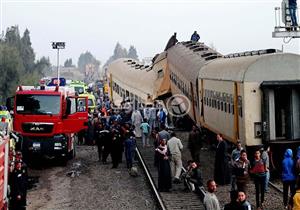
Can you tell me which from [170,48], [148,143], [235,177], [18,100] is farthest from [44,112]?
[170,48]

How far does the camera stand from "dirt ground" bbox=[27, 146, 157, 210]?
12.8 m

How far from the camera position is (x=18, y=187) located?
1090cm

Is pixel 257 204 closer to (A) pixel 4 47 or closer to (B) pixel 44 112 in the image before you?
(B) pixel 44 112

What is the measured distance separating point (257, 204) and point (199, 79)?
947 centimetres

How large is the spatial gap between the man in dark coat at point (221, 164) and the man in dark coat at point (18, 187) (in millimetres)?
5076

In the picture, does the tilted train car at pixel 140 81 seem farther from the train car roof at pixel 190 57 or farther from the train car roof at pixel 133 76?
the train car roof at pixel 190 57

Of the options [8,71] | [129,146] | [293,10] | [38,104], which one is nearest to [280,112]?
[129,146]

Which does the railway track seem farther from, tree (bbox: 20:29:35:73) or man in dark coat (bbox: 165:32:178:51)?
tree (bbox: 20:29:35:73)

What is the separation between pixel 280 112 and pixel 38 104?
25.4 feet

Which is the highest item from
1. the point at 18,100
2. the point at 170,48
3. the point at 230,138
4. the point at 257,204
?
the point at 170,48

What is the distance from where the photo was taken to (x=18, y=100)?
17500 millimetres

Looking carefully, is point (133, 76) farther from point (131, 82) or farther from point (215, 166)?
point (215, 166)

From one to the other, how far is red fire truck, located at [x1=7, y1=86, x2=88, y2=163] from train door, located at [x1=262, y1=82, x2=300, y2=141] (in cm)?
666

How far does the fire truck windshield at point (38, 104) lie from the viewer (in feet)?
57.5
